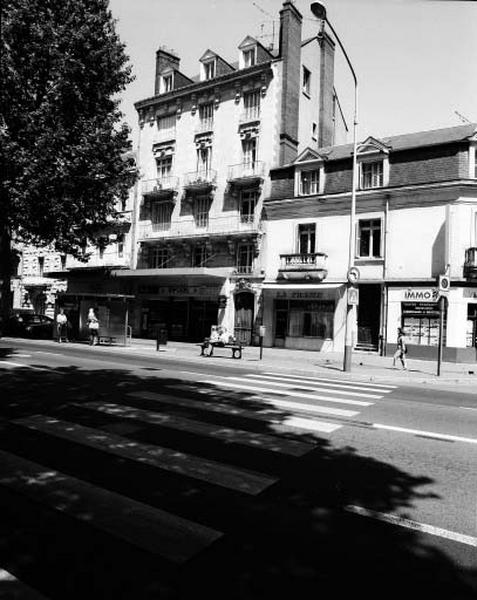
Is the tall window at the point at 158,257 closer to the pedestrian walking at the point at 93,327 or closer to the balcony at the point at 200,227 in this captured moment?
the balcony at the point at 200,227

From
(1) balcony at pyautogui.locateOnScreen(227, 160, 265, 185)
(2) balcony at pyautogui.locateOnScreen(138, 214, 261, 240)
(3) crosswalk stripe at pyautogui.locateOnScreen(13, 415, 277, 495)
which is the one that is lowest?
(3) crosswalk stripe at pyautogui.locateOnScreen(13, 415, 277, 495)

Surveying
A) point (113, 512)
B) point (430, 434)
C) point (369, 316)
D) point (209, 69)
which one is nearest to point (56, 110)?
point (209, 69)

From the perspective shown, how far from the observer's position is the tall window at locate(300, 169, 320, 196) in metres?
25.4

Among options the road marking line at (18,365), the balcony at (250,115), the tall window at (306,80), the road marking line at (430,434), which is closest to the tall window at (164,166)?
the balcony at (250,115)

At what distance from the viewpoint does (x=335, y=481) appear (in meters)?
4.98

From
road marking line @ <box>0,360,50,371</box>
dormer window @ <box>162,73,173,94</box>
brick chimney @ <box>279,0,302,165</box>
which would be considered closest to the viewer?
road marking line @ <box>0,360,50,371</box>

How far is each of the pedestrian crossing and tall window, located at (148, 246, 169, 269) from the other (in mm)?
22532

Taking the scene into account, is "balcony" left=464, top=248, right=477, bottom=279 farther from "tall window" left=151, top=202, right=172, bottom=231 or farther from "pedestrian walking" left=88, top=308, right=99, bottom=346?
"tall window" left=151, top=202, right=172, bottom=231

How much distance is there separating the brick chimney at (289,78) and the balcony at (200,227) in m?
3.99

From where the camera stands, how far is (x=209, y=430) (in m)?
6.78

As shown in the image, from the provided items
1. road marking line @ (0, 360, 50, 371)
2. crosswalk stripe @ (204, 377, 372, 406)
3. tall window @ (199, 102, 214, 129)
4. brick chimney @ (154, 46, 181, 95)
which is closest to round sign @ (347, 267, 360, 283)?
crosswalk stripe @ (204, 377, 372, 406)

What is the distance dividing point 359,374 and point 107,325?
1373 centimetres

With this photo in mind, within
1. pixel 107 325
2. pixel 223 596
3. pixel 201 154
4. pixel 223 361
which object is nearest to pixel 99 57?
pixel 201 154

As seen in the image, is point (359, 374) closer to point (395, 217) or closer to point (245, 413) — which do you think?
point (245, 413)
